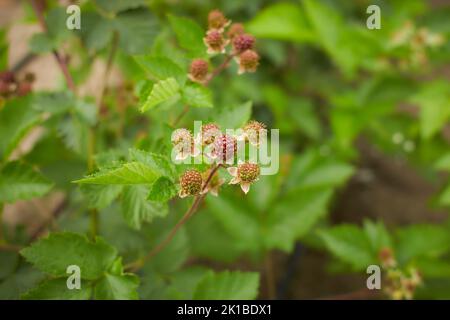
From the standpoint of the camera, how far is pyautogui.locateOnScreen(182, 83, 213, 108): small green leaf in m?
0.72

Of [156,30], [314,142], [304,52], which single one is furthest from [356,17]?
[156,30]

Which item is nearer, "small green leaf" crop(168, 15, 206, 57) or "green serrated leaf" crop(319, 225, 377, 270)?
"small green leaf" crop(168, 15, 206, 57)

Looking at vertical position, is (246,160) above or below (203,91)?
below

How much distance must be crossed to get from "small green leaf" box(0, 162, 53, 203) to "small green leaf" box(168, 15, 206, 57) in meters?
0.36

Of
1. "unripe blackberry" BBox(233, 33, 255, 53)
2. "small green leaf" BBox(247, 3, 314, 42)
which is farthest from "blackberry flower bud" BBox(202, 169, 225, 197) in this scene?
"small green leaf" BBox(247, 3, 314, 42)

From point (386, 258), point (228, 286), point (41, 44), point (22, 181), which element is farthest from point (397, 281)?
point (41, 44)

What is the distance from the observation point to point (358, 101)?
1.57m

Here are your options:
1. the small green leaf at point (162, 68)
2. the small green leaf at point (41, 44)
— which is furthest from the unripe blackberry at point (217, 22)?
the small green leaf at point (41, 44)

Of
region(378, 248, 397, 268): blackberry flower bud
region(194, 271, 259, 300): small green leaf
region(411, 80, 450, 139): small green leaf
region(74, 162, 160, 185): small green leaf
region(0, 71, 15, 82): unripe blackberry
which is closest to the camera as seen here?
region(74, 162, 160, 185): small green leaf

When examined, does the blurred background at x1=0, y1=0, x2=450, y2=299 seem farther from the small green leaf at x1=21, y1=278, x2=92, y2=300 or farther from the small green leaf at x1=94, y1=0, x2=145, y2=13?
the small green leaf at x1=21, y1=278, x2=92, y2=300

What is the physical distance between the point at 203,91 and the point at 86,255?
333 mm

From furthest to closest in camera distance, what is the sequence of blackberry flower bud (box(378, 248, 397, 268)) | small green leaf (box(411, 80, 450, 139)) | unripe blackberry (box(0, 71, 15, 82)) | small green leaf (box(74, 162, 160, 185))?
small green leaf (box(411, 80, 450, 139)), blackberry flower bud (box(378, 248, 397, 268)), unripe blackberry (box(0, 71, 15, 82)), small green leaf (box(74, 162, 160, 185))

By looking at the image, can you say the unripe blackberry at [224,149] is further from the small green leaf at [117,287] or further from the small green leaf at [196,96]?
the small green leaf at [117,287]
